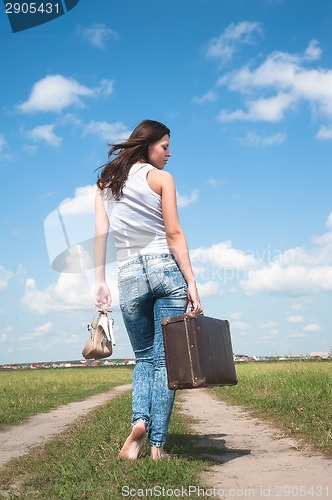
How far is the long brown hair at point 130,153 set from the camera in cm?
461

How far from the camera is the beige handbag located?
15.5ft

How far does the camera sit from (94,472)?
404 cm

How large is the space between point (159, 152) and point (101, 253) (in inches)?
36.2

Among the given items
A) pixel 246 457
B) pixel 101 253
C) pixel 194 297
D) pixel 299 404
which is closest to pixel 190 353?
pixel 194 297

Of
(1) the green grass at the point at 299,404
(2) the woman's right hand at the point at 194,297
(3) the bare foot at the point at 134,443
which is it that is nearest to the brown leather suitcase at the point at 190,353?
(2) the woman's right hand at the point at 194,297

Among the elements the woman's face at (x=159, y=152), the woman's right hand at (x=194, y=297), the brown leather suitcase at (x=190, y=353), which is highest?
the woman's face at (x=159, y=152)

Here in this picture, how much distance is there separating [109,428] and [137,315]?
8.61ft

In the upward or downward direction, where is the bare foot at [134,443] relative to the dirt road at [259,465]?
upward

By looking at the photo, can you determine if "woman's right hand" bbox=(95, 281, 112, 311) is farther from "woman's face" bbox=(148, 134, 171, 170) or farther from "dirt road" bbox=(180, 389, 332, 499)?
"dirt road" bbox=(180, 389, 332, 499)

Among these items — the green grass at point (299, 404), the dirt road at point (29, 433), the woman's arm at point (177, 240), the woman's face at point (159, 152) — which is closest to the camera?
the woman's arm at point (177, 240)

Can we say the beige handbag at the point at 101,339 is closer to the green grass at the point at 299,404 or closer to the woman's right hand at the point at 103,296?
the woman's right hand at the point at 103,296

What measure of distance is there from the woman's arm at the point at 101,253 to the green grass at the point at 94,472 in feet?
3.92

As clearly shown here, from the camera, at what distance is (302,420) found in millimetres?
6688

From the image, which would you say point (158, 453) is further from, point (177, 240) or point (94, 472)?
point (177, 240)
